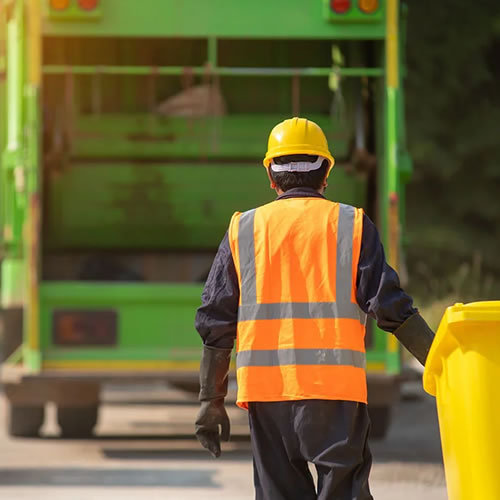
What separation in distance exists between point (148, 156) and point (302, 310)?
5.87 meters

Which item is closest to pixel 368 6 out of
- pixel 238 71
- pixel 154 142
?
pixel 238 71

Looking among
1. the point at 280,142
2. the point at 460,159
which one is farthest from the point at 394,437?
the point at 460,159

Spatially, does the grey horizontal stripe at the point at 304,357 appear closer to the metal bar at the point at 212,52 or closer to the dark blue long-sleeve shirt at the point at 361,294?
the dark blue long-sleeve shirt at the point at 361,294

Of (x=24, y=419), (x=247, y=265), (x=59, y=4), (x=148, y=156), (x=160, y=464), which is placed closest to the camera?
(x=247, y=265)

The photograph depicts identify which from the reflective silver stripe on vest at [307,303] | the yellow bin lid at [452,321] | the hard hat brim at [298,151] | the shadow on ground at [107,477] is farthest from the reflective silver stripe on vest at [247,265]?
the shadow on ground at [107,477]

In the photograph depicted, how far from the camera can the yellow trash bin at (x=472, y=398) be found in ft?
13.9

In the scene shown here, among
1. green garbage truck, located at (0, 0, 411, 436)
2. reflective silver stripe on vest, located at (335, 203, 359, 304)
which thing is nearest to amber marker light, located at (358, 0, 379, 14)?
green garbage truck, located at (0, 0, 411, 436)

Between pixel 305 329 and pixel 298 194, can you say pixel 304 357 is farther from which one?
pixel 298 194

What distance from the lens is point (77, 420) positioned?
10.4m

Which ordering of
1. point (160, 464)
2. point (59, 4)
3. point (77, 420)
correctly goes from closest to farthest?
point (160, 464), point (59, 4), point (77, 420)

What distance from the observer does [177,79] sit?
10.3 m

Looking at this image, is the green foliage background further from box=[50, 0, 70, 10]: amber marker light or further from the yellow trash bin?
the yellow trash bin

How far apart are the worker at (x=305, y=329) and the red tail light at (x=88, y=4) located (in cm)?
469

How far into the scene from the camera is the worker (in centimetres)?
445
